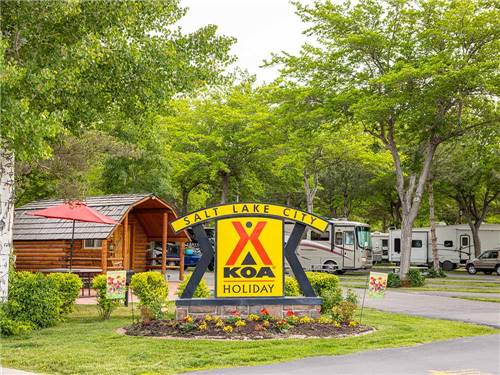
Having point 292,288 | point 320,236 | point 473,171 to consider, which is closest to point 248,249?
point 292,288

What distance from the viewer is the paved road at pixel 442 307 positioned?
52.9 feet

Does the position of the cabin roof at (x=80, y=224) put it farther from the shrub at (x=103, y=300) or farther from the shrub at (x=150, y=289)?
the shrub at (x=150, y=289)

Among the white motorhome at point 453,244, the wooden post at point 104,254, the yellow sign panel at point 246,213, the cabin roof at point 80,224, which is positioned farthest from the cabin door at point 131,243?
the white motorhome at point 453,244

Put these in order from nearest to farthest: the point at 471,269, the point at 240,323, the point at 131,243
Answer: the point at 240,323 < the point at 131,243 < the point at 471,269

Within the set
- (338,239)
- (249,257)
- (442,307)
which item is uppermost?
(338,239)

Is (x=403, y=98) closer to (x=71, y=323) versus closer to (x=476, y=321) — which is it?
(x=476, y=321)

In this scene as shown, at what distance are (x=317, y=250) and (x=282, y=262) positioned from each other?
2176cm

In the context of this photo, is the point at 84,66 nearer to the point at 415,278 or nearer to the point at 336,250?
the point at 415,278

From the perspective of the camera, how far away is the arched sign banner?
45.7 ft

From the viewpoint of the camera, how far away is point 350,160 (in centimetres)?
3997

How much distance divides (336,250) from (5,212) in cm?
2421

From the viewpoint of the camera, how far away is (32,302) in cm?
1339

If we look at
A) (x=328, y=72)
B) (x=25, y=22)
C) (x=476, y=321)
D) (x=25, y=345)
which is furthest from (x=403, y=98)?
(x=25, y=345)

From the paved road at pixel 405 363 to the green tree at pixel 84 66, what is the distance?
508 centimetres
